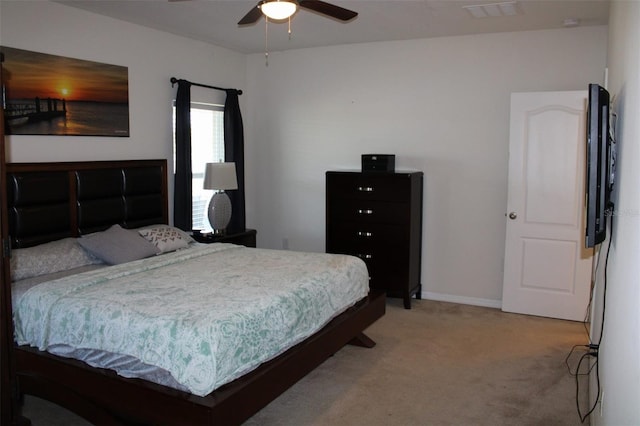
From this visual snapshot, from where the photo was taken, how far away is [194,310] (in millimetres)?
2789

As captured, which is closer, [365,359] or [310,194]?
[365,359]

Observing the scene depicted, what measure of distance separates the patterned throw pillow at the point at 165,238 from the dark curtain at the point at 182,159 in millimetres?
613

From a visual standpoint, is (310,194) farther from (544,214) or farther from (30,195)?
(30,195)

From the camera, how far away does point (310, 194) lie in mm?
6133

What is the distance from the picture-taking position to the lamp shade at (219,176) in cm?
529

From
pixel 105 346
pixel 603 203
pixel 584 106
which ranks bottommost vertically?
pixel 105 346

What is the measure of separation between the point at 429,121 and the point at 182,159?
2.42 metres

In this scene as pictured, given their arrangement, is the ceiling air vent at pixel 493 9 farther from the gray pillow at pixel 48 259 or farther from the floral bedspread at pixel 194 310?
the gray pillow at pixel 48 259

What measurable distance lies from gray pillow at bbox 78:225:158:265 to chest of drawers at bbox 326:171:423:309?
6.24 ft

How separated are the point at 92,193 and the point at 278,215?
7.90 ft

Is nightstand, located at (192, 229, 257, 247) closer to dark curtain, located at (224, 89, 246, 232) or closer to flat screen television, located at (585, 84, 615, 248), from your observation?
dark curtain, located at (224, 89, 246, 232)

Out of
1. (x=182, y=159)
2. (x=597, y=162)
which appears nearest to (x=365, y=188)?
(x=182, y=159)

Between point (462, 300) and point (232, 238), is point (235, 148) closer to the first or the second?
point (232, 238)

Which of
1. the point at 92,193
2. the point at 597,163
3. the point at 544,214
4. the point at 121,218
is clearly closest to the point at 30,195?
the point at 92,193
